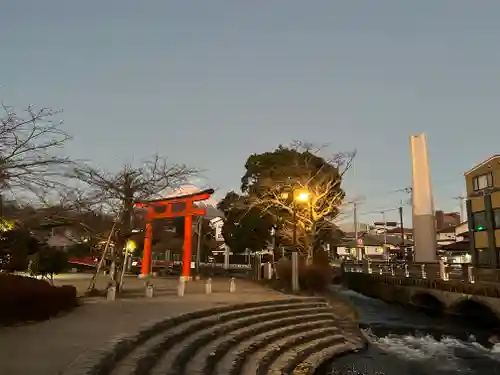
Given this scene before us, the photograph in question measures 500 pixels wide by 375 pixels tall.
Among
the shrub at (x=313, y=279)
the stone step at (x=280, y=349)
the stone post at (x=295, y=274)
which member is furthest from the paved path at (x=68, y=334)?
the shrub at (x=313, y=279)

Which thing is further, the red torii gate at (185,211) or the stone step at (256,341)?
the red torii gate at (185,211)

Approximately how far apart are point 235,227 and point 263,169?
6.44 m

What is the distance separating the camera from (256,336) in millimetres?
12047

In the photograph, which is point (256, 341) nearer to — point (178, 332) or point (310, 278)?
point (178, 332)

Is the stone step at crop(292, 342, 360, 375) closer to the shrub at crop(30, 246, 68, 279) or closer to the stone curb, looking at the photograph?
the stone curb

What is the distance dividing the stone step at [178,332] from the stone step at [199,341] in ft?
0.16

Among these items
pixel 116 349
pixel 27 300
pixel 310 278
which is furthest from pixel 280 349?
pixel 310 278

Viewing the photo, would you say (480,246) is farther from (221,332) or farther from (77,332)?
(77,332)

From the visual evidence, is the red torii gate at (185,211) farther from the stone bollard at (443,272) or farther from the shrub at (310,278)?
the stone bollard at (443,272)

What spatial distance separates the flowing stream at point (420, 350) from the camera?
11828 millimetres

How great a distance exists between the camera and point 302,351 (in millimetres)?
11914

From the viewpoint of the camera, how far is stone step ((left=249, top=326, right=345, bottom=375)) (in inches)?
376

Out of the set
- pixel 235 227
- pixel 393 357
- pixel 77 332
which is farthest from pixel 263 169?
pixel 77 332

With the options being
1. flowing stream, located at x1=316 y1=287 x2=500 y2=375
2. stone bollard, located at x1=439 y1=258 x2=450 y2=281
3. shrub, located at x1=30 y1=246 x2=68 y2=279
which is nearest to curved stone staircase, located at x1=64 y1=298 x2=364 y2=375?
flowing stream, located at x1=316 y1=287 x2=500 y2=375
